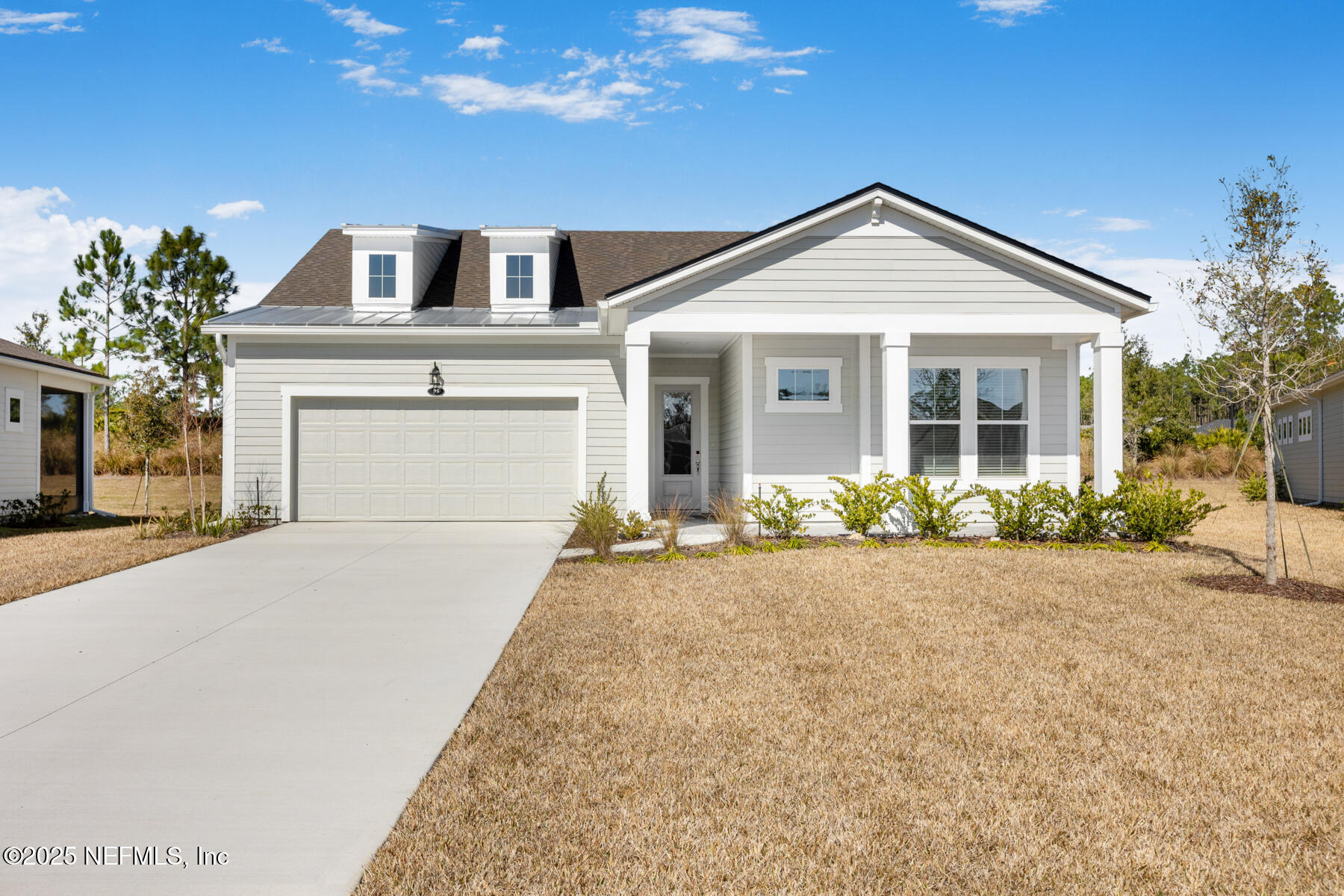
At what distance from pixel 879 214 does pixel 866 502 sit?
4102 mm

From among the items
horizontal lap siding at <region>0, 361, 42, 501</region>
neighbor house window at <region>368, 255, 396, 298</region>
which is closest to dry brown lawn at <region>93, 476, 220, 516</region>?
horizontal lap siding at <region>0, 361, 42, 501</region>

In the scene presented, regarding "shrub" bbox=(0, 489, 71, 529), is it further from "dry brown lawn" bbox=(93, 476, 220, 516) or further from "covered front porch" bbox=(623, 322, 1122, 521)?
"covered front porch" bbox=(623, 322, 1122, 521)

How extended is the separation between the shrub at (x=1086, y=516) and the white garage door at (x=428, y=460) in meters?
7.57

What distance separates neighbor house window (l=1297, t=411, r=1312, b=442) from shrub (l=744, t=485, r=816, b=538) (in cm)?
1764

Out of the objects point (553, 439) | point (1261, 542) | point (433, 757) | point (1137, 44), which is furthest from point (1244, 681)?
point (1137, 44)

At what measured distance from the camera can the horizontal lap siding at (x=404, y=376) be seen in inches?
533

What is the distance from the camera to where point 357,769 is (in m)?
3.58

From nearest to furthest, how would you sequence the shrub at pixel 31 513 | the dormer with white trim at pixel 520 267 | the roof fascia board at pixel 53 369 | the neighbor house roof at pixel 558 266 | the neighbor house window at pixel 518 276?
the shrub at pixel 31 513, the roof fascia board at pixel 53 369, the dormer with white trim at pixel 520 267, the neighbor house window at pixel 518 276, the neighbor house roof at pixel 558 266

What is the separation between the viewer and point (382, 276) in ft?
49.4

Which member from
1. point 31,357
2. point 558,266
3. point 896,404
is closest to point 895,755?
point 896,404

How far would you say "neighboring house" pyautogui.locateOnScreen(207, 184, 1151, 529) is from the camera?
1155cm

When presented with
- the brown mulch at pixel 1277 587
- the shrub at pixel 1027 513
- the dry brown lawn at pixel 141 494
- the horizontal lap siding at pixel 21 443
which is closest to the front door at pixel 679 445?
the shrub at pixel 1027 513

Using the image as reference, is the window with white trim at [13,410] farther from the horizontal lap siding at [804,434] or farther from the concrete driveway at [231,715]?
the horizontal lap siding at [804,434]

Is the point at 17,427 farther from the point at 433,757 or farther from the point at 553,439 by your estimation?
the point at 433,757
